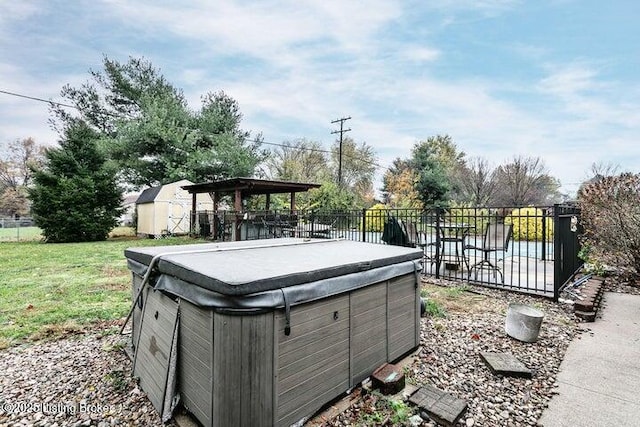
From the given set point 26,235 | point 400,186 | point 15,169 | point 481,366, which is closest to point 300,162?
point 400,186

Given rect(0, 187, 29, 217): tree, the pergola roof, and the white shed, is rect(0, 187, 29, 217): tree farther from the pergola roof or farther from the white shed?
the pergola roof

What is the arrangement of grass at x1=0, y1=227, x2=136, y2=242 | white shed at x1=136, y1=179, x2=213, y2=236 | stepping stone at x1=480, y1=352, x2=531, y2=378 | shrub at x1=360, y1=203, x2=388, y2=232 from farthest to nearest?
white shed at x1=136, y1=179, x2=213, y2=236
grass at x1=0, y1=227, x2=136, y2=242
shrub at x1=360, y1=203, x2=388, y2=232
stepping stone at x1=480, y1=352, x2=531, y2=378

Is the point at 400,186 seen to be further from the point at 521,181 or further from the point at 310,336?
the point at 310,336

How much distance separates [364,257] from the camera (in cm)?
244

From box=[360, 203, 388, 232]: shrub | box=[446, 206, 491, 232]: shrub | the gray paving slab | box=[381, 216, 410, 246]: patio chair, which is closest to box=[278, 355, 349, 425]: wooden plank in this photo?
the gray paving slab

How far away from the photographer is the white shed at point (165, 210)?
15.6 m

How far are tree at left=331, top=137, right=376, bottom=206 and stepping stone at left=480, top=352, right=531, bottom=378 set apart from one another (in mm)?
24887

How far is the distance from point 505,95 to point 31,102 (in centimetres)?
2116

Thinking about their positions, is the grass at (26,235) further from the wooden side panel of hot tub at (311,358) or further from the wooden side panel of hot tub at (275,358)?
the wooden side panel of hot tub at (311,358)

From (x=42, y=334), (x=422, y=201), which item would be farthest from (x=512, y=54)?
(x=42, y=334)

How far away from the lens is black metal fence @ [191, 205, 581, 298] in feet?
15.8

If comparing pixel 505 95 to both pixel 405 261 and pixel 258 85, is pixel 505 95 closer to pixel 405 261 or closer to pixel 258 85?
pixel 258 85

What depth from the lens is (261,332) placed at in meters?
1.58

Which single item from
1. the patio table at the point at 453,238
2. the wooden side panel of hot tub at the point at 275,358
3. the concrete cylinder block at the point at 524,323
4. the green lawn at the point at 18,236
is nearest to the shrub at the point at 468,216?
the patio table at the point at 453,238
